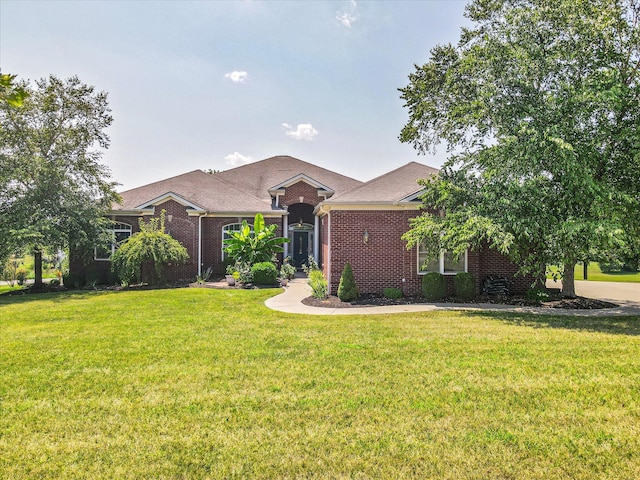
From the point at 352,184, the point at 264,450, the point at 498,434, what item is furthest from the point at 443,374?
the point at 352,184

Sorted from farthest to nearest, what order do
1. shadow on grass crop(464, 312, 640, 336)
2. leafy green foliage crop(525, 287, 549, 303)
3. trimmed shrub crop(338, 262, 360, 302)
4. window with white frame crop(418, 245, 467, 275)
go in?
window with white frame crop(418, 245, 467, 275), leafy green foliage crop(525, 287, 549, 303), trimmed shrub crop(338, 262, 360, 302), shadow on grass crop(464, 312, 640, 336)

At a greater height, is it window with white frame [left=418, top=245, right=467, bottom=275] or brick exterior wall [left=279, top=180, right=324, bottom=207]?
brick exterior wall [left=279, top=180, right=324, bottom=207]

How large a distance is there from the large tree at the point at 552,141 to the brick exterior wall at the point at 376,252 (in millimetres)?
1484

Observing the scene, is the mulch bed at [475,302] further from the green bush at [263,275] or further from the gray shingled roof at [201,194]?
the gray shingled roof at [201,194]

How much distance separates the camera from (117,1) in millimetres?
7961

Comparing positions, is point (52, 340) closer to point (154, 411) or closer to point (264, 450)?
point (154, 411)

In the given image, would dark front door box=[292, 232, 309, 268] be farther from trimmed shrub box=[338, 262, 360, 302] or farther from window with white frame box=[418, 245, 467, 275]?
trimmed shrub box=[338, 262, 360, 302]

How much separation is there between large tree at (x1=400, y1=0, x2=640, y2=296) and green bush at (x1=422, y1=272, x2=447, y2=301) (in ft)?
4.47

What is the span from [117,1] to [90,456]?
27.6 feet

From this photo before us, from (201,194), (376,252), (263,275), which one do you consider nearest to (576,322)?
(376,252)

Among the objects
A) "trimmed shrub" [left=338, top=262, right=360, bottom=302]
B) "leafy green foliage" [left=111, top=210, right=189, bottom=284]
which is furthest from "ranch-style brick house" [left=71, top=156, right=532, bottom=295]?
"leafy green foliage" [left=111, top=210, right=189, bottom=284]

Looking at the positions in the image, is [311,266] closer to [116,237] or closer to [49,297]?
[116,237]

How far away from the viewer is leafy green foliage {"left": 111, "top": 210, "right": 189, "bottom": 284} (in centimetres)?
1625

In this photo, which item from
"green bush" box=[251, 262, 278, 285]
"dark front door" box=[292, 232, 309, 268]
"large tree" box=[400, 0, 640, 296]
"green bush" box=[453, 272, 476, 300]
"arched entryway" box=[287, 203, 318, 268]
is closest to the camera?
"large tree" box=[400, 0, 640, 296]
